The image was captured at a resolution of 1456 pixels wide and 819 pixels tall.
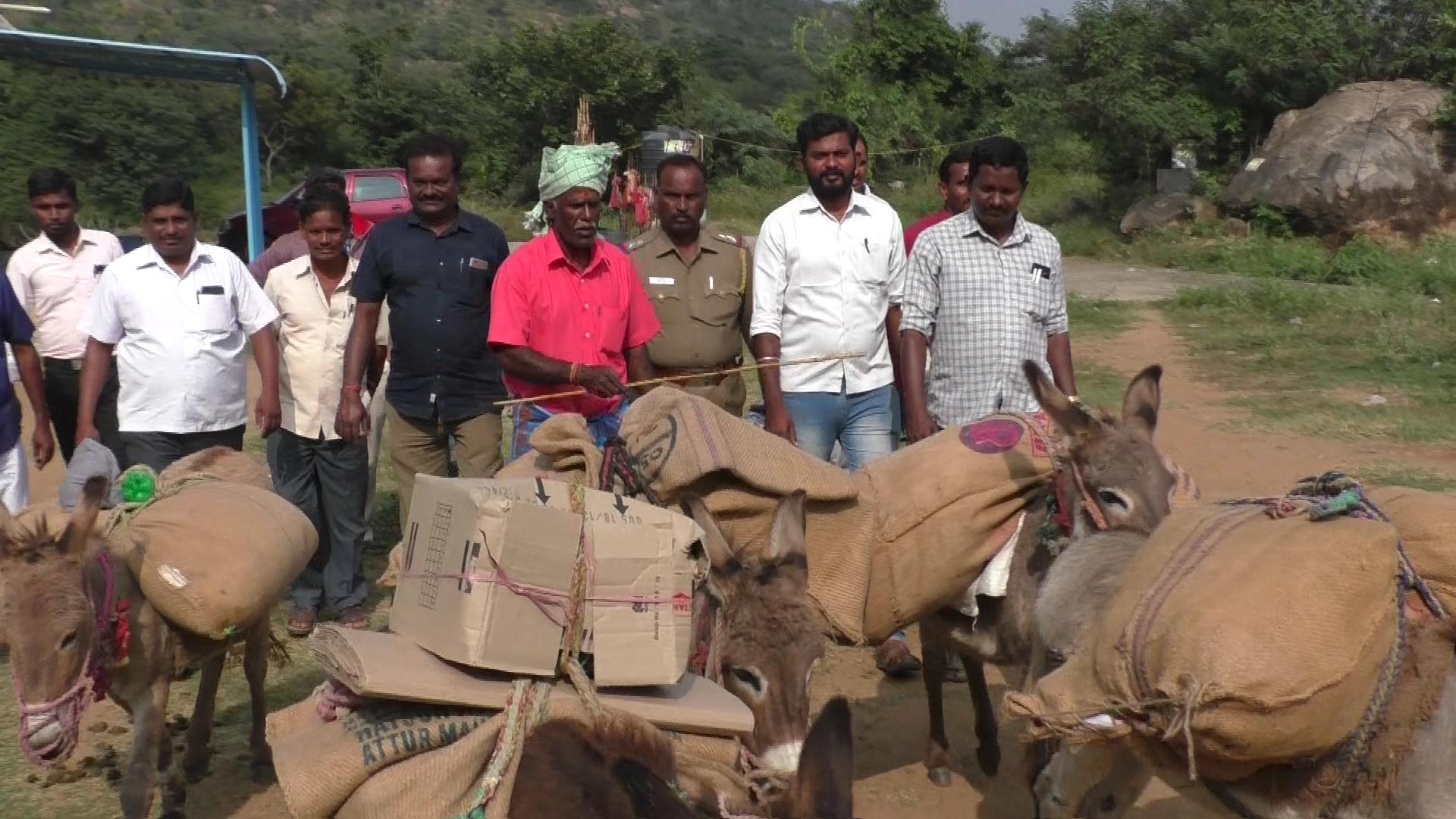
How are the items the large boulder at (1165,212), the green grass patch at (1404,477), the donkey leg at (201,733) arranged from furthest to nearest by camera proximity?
1. the large boulder at (1165,212)
2. the green grass patch at (1404,477)
3. the donkey leg at (201,733)

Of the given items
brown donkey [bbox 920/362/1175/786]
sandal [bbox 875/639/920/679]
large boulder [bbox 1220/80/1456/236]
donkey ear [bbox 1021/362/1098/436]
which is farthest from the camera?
large boulder [bbox 1220/80/1456/236]

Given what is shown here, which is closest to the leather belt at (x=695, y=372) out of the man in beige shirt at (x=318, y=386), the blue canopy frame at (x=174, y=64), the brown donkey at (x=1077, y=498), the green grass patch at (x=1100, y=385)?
the brown donkey at (x=1077, y=498)

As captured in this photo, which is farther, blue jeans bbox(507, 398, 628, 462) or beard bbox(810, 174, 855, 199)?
beard bbox(810, 174, 855, 199)

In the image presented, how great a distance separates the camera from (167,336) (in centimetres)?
600

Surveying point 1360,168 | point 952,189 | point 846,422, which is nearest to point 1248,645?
point 846,422

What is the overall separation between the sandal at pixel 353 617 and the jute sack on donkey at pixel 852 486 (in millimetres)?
3128

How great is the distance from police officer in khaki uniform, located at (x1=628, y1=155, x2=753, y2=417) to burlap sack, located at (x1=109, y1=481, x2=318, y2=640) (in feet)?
6.31

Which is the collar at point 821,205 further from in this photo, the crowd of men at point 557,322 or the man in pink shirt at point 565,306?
the man in pink shirt at point 565,306

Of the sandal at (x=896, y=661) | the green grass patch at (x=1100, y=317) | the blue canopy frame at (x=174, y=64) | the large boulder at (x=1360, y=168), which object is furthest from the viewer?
the large boulder at (x=1360, y=168)

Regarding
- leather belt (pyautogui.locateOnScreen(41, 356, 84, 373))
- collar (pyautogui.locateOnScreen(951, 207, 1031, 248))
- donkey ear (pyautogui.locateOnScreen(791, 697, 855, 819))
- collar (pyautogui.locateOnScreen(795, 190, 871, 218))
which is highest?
collar (pyautogui.locateOnScreen(951, 207, 1031, 248))

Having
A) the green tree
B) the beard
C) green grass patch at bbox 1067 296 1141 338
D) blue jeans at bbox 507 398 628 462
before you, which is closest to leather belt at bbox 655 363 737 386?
blue jeans at bbox 507 398 628 462

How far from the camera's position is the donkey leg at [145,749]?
4812 millimetres

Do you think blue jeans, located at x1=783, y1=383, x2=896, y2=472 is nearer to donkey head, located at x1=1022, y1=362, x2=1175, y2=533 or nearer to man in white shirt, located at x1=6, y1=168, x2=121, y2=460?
donkey head, located at x1=1022, y1=362, x2=1175, y2=533

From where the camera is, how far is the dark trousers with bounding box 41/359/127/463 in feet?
22.7
